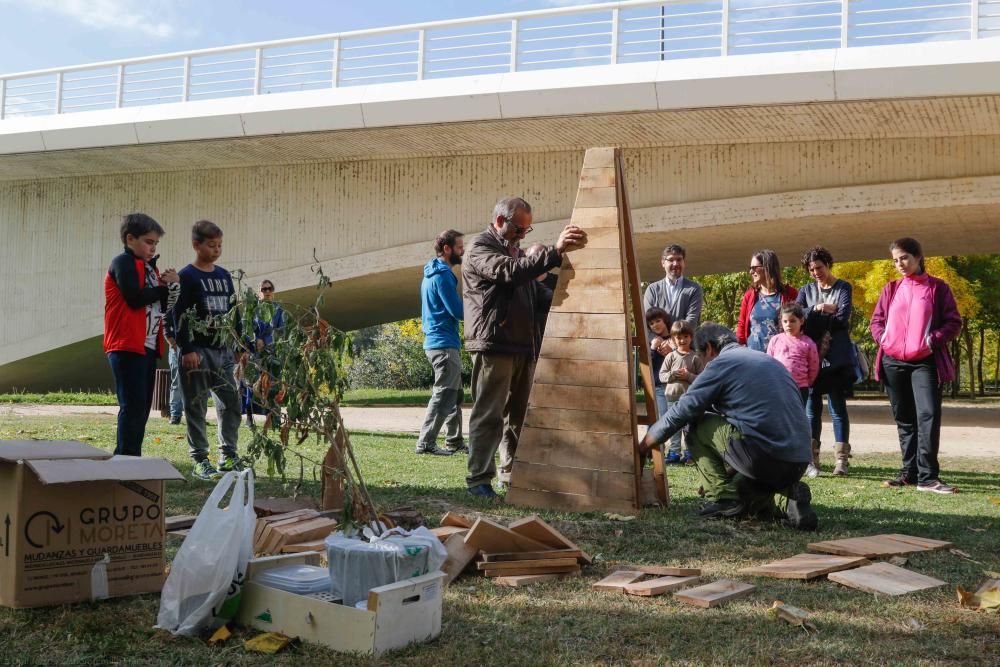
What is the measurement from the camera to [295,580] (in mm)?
Answer: 3014

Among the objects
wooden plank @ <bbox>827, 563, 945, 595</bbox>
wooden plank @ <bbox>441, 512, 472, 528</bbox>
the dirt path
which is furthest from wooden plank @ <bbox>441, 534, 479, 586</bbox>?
the dirt path

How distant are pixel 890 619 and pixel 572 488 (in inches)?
93.4

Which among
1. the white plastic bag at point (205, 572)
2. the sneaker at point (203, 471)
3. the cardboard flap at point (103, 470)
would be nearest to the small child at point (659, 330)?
the sneaker at point (203, 471)

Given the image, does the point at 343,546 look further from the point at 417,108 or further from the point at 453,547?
the point at 417,108

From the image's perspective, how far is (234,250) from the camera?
19.1 m

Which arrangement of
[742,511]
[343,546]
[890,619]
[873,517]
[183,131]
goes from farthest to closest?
[183,131]
[873,517]
[742,511]
[890,619]
[343,546]

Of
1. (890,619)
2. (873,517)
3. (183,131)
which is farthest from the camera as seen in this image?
(183,131)

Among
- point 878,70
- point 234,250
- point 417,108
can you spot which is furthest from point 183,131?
point 878,70

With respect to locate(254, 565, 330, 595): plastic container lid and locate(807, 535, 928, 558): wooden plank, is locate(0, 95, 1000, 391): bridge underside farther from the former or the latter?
locate(254, 565, 330, 595): plastic container lid

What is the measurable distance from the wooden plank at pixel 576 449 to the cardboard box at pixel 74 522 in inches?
98.6

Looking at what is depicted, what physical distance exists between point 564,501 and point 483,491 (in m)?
0.58

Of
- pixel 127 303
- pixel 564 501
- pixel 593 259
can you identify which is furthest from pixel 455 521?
pixel 127 303

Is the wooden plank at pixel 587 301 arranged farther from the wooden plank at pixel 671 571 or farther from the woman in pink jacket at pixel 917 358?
the woman in pink jacket at pixel 917 358

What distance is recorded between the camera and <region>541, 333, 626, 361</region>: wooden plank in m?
5.42
